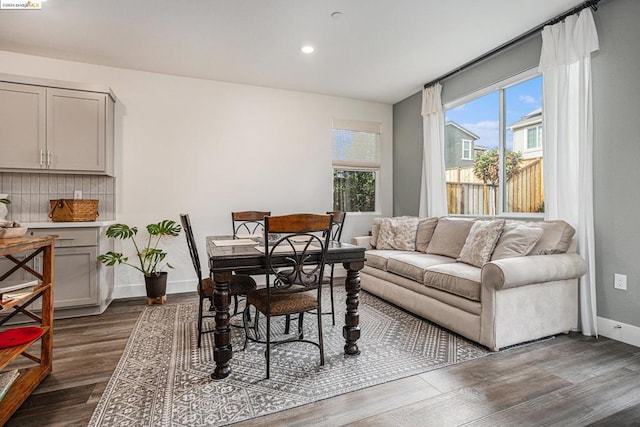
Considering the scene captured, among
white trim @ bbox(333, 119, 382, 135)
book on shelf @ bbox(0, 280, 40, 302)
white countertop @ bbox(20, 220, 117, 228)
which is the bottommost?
book on shelf @ bbox(0, 280, 40, 302)

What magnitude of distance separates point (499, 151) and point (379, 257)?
5.90 ft

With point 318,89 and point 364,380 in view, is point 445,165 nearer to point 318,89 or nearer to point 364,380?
point 318,89

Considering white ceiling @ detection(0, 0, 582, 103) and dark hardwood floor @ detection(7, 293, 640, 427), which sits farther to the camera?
white ceiling @ detection(0, 0, 582, 103)

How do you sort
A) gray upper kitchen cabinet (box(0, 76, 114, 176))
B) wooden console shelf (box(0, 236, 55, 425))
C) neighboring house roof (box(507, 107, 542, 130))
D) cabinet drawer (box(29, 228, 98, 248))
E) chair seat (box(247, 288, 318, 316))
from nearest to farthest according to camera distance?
wooden console shelf (box(0, 236, 55, 425)), chair seat (box(247, 288, 318, 316)), cabinet drawer (box(29, 228, 98, 248)), gray upper kitchen cabinet (box(0, 76, 114, 176)), neighboring house roof (box(507, 107, 542, 130))

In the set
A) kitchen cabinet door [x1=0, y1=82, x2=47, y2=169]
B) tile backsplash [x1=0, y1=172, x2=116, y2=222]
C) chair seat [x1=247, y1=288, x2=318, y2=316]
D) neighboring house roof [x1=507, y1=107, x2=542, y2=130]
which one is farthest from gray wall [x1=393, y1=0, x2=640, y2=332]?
kitchen cabinet door [x1=0, y1=82, x2=47, y2=169]

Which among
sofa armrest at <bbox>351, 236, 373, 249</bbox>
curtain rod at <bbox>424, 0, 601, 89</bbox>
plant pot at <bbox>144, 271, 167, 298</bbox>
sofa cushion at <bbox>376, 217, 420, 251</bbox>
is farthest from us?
sofa armrest at <bbox>351, 236, 373, 249</bbox>

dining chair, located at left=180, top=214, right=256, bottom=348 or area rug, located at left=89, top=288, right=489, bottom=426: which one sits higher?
dining chair, located at left=180, top=214, right=256, bottom=348

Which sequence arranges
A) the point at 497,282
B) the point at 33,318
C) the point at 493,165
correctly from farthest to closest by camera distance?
the point at 493,165
the point at 497,282
the point at 33,318

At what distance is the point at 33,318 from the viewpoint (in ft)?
6.48

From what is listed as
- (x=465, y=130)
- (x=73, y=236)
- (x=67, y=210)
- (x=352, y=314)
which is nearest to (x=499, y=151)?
(x=465, y=130)

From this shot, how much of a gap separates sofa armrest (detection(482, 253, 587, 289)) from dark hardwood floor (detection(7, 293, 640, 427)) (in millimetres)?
512

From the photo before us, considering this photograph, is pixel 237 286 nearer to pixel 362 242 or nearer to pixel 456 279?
pixel 456 279

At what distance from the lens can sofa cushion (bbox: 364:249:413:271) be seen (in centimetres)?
367

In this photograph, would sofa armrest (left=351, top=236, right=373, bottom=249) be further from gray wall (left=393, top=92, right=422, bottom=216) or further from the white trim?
the white trim
